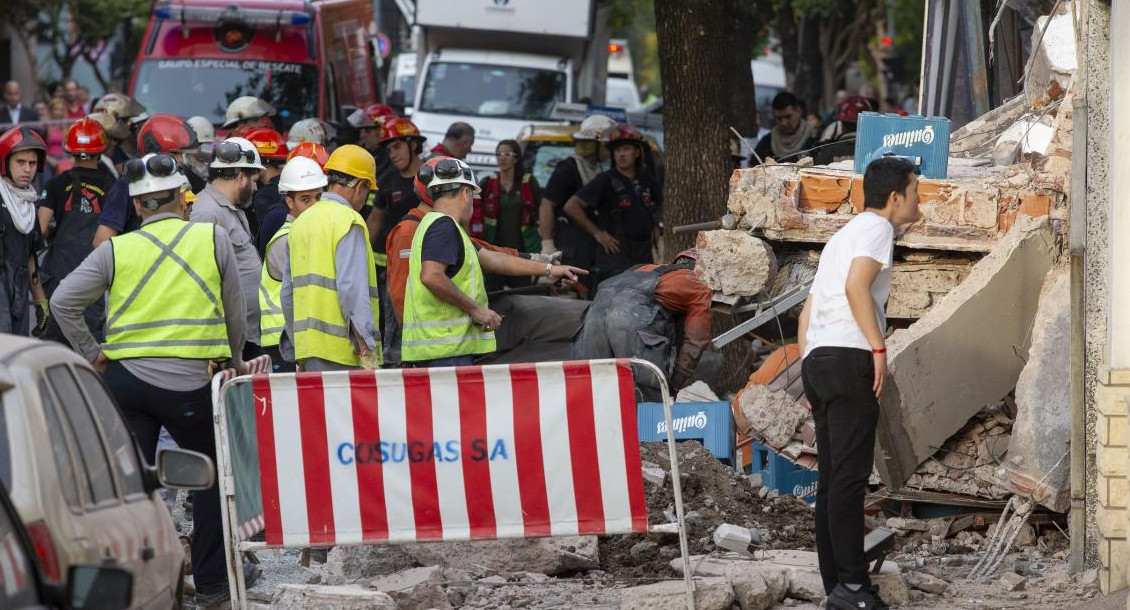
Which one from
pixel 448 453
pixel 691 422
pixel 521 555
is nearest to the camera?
pixel 448 453

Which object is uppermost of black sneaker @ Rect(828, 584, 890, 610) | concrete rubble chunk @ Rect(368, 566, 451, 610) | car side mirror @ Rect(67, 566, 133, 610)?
car side mirror @ Rect(67, 566, 133, 610)

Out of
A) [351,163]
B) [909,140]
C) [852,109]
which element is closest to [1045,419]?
[909,140]

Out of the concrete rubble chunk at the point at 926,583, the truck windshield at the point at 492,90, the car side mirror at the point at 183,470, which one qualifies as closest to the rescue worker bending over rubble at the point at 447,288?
the concrete rubble chunk at the point at 926,583

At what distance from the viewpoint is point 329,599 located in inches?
249

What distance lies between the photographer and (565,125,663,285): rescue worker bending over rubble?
1204cm

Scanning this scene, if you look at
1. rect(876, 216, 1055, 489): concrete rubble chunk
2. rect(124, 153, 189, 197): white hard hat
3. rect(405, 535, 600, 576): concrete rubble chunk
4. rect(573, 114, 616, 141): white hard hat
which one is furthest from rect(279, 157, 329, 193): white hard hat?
rect(573, 114, 616, 141): white hard hat

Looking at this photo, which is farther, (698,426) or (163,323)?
(698,426)

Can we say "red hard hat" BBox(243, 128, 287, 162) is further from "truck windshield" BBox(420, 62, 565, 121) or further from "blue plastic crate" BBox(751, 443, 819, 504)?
"truck windshield" BBox(420, 62, 565, 121)

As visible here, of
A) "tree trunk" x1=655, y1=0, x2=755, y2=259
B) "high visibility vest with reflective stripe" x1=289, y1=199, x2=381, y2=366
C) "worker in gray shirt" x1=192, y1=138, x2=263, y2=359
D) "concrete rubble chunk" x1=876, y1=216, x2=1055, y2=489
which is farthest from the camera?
"tree trunk" x1=655, y1=0, x2=755, y2=259

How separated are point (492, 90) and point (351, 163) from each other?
12.6 m

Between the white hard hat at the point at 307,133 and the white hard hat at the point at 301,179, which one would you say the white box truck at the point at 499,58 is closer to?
the white hard hat at the point at 307,133

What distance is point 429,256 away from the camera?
7.60 metres

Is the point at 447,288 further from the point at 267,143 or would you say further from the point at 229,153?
the point at 267,143

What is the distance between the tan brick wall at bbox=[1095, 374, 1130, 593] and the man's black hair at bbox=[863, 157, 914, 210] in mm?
1150
